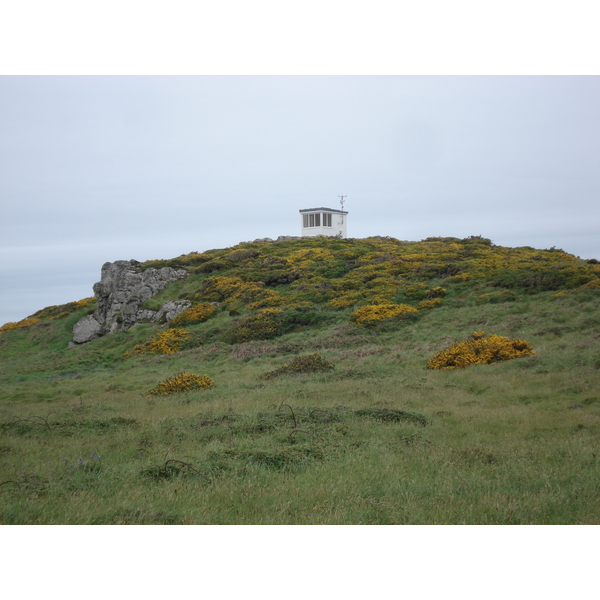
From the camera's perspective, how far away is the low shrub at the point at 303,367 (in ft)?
65.8

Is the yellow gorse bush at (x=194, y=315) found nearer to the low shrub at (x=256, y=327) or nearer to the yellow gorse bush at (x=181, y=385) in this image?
the low shrub at (x=256, y=327)

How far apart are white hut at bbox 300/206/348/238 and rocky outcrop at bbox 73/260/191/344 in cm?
2460

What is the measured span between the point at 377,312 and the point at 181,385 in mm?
14545

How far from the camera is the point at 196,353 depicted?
91.0ft

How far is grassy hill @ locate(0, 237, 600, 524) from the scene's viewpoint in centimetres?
692

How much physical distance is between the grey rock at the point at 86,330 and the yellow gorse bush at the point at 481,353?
28.9 metres

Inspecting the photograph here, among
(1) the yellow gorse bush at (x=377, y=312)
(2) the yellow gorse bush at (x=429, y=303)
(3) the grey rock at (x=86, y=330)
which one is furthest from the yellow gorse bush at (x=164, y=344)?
(2) the yellow gorse bush at (x=429, y=303)

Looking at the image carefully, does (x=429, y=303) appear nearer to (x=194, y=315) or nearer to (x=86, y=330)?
(x=194, y=315)

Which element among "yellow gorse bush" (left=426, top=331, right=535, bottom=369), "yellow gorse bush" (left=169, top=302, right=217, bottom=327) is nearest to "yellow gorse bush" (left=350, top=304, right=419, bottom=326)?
"yellow gorse bush" (left=426, top=331, right=535, bottom=369)

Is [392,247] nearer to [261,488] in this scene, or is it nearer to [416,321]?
[416,321]

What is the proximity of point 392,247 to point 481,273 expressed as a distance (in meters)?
20.2

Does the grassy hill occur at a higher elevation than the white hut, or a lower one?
lower

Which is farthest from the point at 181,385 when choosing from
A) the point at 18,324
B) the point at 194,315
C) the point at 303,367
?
the point at 18,324

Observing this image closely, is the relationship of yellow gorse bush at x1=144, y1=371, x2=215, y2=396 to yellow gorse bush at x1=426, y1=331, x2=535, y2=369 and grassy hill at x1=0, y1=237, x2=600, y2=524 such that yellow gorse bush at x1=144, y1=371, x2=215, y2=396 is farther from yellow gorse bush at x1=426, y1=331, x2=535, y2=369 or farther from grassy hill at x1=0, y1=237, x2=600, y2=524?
yellow gorse bush at x1=426, y1=331, x2=535, y2=369
